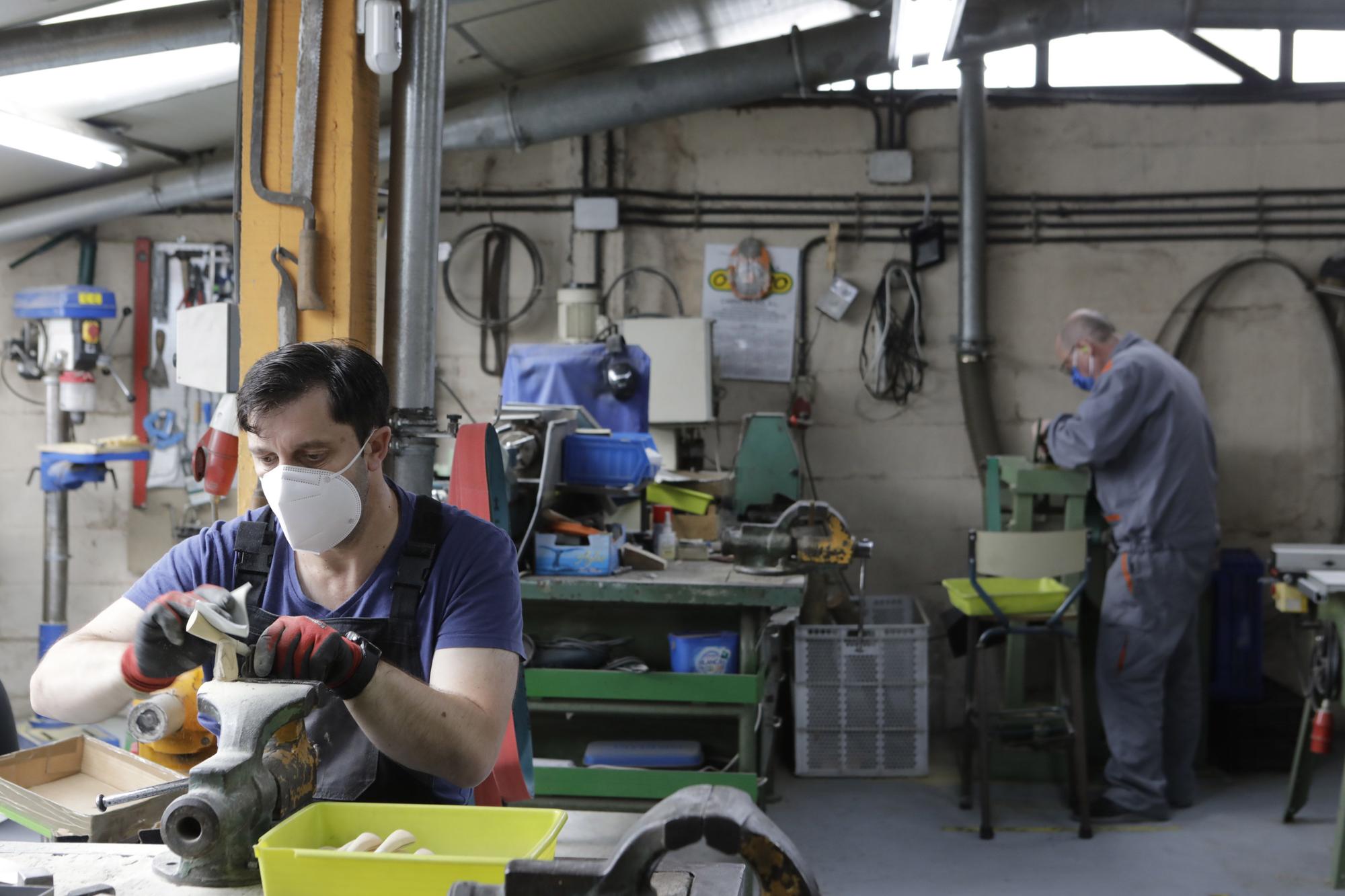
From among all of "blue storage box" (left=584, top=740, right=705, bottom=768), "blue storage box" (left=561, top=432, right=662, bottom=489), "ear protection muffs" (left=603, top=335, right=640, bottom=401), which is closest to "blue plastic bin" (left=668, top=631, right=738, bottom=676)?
"blue storage box" (left=584, top=740, right=705, bottom=768)

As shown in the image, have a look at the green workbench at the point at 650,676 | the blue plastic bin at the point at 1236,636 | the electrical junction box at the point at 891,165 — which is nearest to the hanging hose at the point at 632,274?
the electrical junction box at the point at 891,165

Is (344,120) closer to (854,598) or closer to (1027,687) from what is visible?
(854,598)

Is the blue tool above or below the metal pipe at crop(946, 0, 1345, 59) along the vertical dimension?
below

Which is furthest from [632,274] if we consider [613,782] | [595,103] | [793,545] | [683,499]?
[613,782]

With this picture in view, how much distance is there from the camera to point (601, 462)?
11.4ft

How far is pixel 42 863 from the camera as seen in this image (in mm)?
1317

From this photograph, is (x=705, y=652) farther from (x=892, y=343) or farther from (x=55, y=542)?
(x=55, y=542)

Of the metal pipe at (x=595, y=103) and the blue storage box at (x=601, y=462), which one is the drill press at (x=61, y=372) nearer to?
the metal pipe at (x=595, y=103)

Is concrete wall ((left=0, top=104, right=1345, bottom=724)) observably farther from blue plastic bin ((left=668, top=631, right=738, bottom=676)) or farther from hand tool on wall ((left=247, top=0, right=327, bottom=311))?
hand tool on wall ((left=247, top=0, right=327, bottom=311))

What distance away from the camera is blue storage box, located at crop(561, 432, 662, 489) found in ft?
11.4

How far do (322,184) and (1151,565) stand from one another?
2.89 metres

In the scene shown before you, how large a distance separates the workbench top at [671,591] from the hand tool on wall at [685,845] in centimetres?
223

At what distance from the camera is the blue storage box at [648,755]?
3461mm

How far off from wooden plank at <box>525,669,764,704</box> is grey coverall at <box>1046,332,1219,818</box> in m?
1.41
